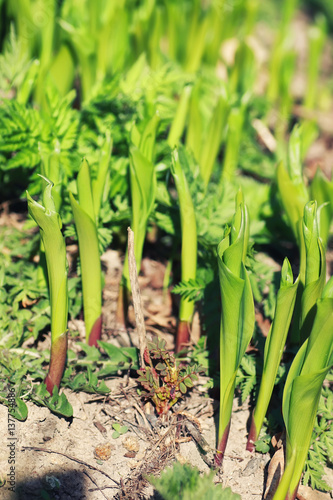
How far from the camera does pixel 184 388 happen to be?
1.42 metres

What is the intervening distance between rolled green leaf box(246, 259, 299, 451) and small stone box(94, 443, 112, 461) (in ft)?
1.31

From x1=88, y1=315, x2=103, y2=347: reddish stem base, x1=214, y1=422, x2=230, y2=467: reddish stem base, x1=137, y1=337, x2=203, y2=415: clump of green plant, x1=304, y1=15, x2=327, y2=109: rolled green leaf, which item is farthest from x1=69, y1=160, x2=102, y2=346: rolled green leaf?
x1=304, y1=15, x2=327, y2=109: rolled green leaf

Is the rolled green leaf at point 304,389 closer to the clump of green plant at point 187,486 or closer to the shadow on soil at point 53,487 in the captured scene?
the clump of green plant at point 187,486

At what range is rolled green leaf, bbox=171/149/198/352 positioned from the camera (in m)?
1.48

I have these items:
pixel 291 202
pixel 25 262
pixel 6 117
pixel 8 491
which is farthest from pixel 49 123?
pixel 8 491

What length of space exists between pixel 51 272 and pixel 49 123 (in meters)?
0.59

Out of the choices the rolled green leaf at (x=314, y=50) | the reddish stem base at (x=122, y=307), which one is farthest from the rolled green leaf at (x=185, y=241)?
the rolled green leaf at (x=314, y=50)

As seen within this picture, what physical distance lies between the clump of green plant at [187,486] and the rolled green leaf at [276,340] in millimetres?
289

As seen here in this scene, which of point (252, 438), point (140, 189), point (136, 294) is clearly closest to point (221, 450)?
point (252, 438)

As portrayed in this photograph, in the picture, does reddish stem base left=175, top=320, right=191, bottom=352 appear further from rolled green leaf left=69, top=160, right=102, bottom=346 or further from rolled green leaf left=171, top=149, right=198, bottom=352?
rolled green leaf left=69, top=160, right=102, bottom=346

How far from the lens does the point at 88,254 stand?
1.50 metres

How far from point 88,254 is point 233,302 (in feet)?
1.58

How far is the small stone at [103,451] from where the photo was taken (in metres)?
1.40

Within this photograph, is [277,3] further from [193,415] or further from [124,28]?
[193,415]
